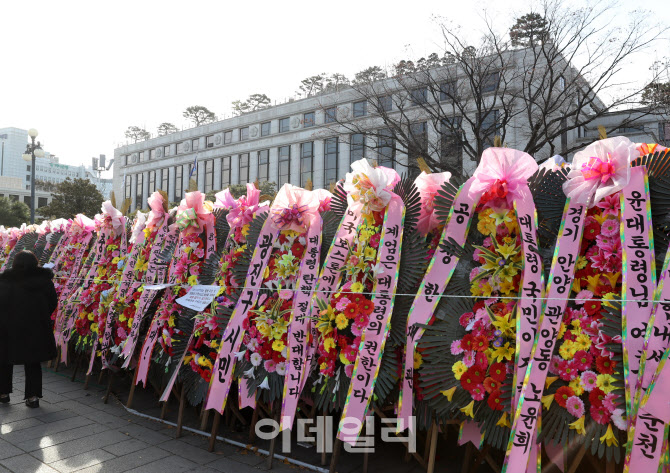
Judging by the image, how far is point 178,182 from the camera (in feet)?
184

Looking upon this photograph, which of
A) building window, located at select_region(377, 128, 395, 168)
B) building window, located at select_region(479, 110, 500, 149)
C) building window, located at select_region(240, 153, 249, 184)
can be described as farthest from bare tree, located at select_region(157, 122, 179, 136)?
building window, located at select_region(479, 110, 500, 149)

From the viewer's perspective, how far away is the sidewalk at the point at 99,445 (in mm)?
3740

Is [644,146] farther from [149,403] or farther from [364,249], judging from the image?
[149,403]

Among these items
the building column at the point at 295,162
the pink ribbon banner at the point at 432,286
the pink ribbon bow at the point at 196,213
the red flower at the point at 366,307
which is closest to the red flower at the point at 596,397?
the pink ribbon banner at the point at 432,286

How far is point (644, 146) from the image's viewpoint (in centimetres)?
290

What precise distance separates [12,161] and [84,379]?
419 feet

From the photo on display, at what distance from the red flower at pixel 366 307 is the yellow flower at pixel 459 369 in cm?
67

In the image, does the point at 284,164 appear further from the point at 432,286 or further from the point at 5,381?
the point at 432,286

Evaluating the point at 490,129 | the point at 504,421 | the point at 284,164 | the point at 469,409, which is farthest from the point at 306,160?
the point at 504,421

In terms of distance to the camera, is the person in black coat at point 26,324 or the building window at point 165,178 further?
the building window at point 165,178

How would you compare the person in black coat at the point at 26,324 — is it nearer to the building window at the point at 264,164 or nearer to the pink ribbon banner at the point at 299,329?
the pink ribbon banner at the point at 299,329

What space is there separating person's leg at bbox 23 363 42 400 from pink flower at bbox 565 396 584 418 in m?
5.03

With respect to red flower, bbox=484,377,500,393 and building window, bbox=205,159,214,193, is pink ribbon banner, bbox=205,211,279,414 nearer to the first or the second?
red flower, bbox=484,377,500,393

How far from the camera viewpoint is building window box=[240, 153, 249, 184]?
4916cm
